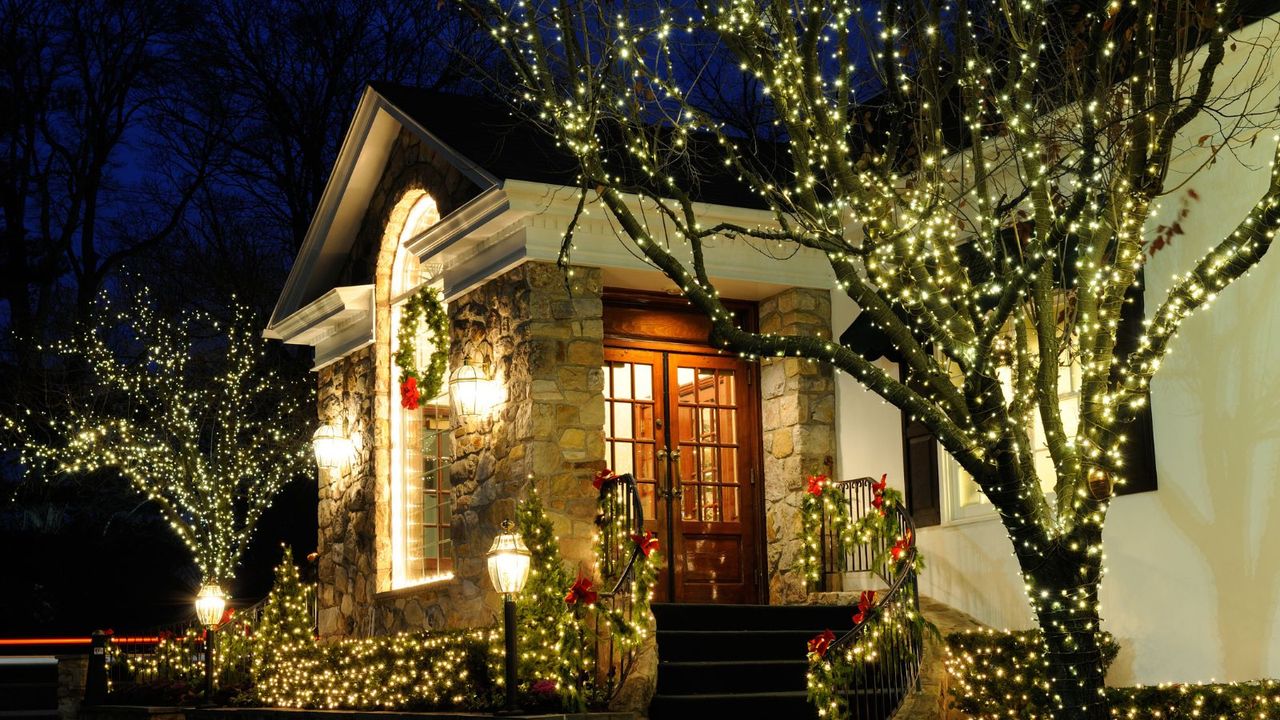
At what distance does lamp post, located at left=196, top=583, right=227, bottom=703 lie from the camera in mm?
12922

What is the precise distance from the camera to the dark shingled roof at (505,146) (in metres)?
10.6

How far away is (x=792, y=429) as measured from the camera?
37.9ft

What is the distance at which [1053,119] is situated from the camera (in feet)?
25.6

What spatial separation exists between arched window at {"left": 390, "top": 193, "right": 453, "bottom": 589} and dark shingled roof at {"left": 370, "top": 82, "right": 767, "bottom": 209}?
0.82 m

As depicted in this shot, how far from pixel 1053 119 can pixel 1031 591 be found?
8.52 feet

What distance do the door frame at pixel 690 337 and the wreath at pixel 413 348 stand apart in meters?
1.38

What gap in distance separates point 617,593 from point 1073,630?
3.31m

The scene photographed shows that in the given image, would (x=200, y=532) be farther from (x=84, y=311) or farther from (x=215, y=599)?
(x=215, y=599)

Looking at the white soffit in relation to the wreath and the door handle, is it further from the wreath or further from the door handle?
the door handle

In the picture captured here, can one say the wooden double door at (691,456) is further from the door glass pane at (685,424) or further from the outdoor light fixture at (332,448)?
the outdoor light fixture at (332,448)

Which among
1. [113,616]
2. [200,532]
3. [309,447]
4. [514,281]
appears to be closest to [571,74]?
[514,281]

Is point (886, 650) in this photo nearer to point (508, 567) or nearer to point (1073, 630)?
point (1073, 630)

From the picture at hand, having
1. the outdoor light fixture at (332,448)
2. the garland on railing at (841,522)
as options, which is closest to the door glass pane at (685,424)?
the garland on railing at (841,522)

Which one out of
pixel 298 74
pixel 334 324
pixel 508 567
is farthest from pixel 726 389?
pixel 298 74
